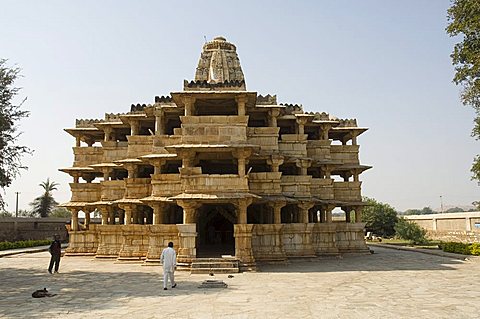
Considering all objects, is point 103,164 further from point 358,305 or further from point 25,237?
point 25,237

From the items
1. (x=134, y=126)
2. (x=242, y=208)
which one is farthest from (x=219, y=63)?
(x=242, y=208)

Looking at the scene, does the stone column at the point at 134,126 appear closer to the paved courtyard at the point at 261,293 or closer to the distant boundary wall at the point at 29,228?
the paved courtyard at the point at 261,293

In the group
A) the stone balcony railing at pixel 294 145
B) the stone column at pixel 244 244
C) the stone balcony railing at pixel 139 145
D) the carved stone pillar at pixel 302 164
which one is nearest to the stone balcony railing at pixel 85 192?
the stone balcony railing at pixel 139 145

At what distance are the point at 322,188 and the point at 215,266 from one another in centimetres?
1024

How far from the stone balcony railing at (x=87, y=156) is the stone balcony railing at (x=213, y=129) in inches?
398

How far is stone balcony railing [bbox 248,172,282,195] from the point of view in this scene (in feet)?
73.8

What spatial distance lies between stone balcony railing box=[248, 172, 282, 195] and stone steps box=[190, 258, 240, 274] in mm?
4810

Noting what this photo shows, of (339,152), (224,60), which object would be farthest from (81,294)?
(224,60)

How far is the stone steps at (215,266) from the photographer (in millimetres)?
18234

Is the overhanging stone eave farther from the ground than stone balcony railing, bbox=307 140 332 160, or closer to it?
farther from the ground

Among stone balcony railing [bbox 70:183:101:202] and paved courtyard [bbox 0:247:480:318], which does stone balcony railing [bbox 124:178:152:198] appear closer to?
paved courtyard [bbox 0:247:480:318]

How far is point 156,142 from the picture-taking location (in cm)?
2306

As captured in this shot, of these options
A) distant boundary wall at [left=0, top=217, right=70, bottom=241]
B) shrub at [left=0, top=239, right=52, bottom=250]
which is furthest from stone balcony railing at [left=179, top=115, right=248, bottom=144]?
distant boundary wall at [left=0, top=217, right=70, bottom=241]

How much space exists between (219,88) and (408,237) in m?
29.6
